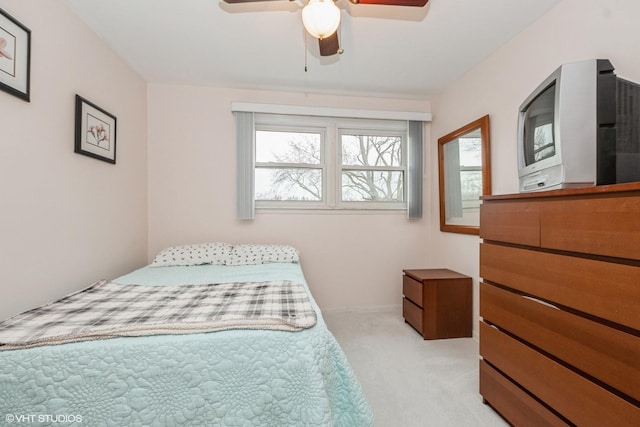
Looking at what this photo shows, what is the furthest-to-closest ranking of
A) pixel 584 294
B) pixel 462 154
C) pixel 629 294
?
1. pixel 462 154
2. pixel 584 294
3. pixel 629 294

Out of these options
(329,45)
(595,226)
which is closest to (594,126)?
(595,226)

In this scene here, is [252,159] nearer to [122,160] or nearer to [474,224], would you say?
[122,160]

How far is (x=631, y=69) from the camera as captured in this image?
1449 mm

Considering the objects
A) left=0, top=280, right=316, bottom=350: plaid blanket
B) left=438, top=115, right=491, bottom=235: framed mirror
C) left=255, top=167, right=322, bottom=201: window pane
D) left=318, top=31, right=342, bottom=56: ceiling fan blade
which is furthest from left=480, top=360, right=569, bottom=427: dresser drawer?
left=255, top=167, right=322, bottom=201: window pane

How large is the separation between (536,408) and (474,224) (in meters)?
1.57

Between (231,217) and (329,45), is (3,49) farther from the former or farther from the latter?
(231,217)

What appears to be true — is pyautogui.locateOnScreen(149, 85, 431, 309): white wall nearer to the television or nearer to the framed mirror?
the framed mirror

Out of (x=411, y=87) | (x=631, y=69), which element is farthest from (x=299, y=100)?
(x=631, y=69)

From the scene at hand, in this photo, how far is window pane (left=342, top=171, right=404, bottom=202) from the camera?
3277mm

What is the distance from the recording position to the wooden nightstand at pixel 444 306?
251 cm

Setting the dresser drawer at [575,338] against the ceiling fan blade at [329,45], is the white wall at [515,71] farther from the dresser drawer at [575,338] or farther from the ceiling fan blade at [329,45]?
the ceiling fan blade at [329,45]

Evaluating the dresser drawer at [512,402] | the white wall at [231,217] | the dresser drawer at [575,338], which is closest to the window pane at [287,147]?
the white wall at [231,217]

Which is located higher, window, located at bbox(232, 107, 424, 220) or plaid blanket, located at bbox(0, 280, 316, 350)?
window, located at bbox(232, 107, 424, 220)

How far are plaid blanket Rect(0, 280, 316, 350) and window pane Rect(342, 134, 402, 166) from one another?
1.90 m
